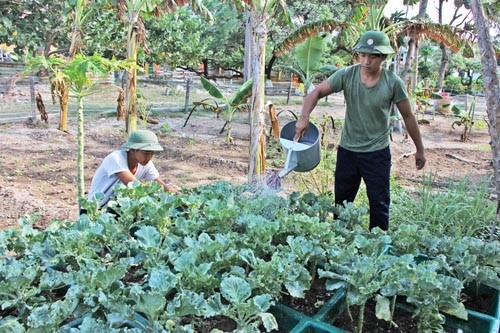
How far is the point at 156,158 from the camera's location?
8.77 meters

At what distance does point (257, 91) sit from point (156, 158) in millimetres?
3844

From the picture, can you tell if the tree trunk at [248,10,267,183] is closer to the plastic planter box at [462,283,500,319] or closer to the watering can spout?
the watering can spout

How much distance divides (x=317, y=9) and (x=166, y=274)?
1587 centimetres

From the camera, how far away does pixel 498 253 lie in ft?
7.59

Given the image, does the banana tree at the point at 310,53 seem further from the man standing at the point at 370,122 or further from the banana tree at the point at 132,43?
the man standing at the point at 370,122

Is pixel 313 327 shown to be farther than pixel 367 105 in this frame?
No

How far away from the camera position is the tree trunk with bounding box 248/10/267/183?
17.8ft

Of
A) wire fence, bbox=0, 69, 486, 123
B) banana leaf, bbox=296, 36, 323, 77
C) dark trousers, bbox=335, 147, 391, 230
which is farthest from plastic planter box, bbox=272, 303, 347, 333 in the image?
banana leaf, bbox=296, 36, 323, 77

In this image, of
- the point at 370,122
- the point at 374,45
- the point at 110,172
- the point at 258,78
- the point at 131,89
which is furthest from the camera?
the point at 131,89

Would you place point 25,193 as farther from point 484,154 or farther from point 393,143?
point 484,154

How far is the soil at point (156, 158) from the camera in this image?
6.03 meters

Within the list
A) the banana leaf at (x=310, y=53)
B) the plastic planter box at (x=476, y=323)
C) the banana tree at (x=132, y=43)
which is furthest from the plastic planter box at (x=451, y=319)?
the banana leaf at (x=310, y=53)

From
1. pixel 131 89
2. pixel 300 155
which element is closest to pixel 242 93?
pixel 131 89

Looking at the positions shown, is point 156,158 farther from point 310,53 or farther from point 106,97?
point 106,97
